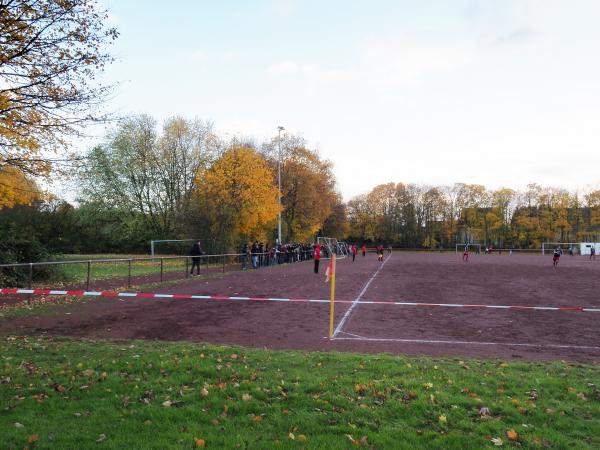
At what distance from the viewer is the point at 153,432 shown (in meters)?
4.32

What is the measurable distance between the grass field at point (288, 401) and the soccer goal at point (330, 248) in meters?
38.0

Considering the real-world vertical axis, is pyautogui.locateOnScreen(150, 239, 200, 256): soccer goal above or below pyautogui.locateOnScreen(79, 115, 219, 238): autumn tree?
below

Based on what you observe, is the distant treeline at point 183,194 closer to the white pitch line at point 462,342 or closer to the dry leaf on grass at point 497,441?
the white pitch line at point 462,342

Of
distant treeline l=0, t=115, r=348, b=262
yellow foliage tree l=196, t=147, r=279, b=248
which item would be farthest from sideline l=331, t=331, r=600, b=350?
yellow foliage tree l=196, t=147, r=279, b=248

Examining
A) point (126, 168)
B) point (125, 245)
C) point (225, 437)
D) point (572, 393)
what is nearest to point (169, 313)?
point (225, 437)

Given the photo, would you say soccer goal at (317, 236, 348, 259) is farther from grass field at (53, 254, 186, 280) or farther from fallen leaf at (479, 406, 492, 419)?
fallen leaf at (479, 406, 492, 419)

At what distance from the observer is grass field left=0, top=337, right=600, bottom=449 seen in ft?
14.0

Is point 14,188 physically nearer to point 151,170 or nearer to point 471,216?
point 151,170

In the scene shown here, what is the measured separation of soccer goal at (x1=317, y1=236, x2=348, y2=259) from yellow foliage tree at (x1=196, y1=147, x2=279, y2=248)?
394 inches

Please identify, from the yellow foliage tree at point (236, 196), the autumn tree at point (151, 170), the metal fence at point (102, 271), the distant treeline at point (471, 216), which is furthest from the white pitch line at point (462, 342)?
the distant treeline at point (471, 216)

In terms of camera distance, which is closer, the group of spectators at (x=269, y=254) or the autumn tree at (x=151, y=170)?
the group of spectators at (x=269, y=254)

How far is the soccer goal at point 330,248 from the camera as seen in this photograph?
51763 mm

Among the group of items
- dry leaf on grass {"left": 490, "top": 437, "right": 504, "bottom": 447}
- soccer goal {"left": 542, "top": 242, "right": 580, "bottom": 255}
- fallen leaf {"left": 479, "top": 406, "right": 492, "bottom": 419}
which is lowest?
soccer goal {"left": 542, "top": 242, "right": 580, "bottom": 255}

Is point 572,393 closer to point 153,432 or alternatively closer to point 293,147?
point 153,432
